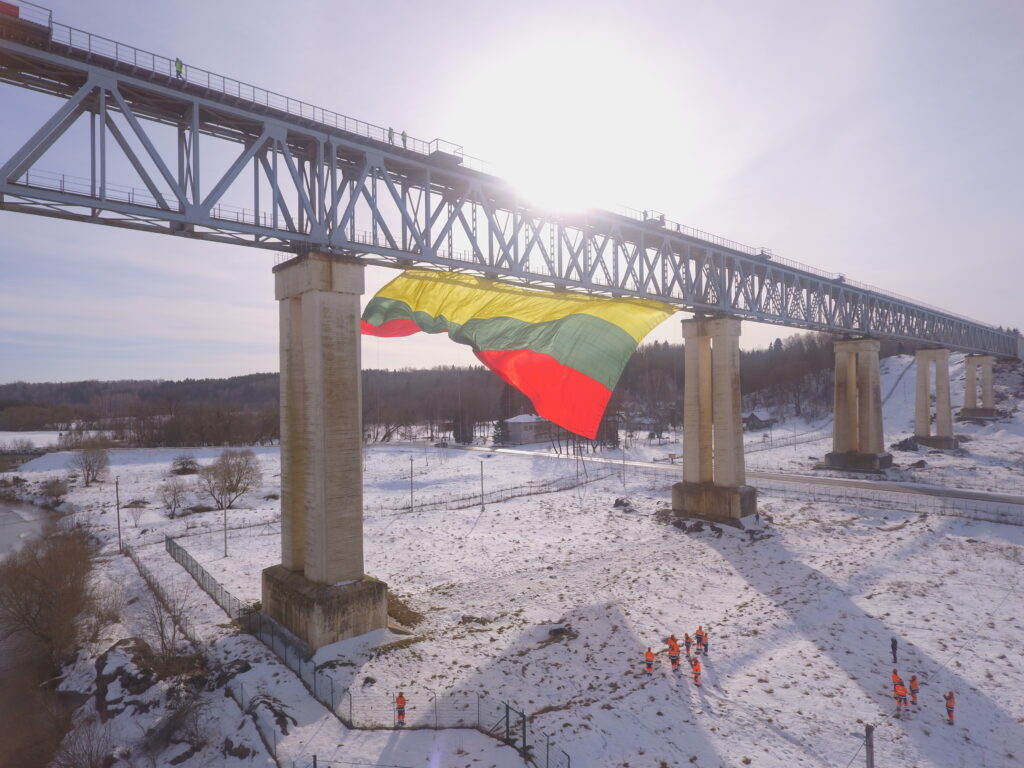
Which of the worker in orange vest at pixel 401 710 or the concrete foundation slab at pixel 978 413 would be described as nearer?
the worker in orange vest at pixel 401 710

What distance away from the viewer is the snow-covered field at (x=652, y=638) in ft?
43.2

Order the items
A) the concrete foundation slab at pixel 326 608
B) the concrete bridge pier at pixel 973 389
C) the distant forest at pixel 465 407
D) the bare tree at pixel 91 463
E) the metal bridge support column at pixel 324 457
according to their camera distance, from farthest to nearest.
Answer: the distant forest at pixel 465 407 < the concrete bridge pier at pixel 973 389 < the bare tree at pixel 91 463 < the metal bridge support column at pixel 324 457 < the concrete foundation slab at pixel 326 608

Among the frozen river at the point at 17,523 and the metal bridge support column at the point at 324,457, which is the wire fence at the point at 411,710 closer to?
the metal bridge support column at the point at 324,457

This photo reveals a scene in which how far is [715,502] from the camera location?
33531mm

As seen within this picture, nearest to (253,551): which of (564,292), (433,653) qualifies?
(433,653)

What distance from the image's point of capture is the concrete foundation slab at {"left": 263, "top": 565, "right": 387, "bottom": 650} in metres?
17.1

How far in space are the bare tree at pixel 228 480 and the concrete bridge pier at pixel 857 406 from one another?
57.2 metres

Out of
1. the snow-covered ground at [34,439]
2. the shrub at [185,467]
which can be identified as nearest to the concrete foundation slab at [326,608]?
the shrub at [185,467]

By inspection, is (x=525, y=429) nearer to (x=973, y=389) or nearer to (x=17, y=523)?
(x=17, y=523)

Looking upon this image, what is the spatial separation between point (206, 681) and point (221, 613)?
5.83m

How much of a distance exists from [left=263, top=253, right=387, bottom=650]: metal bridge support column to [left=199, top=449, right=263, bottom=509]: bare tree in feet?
109

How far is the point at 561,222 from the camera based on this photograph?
26.9 meters

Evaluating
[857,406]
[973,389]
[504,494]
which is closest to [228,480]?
[504,494]

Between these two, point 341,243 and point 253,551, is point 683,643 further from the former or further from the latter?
point 253,551
